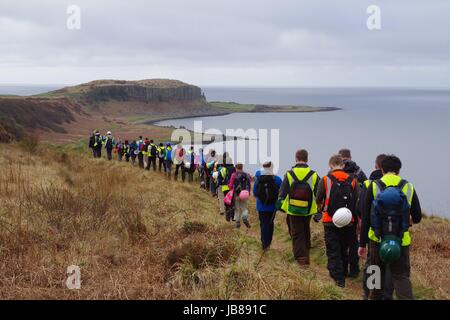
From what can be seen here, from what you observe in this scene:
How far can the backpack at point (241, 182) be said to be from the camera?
32.0ft

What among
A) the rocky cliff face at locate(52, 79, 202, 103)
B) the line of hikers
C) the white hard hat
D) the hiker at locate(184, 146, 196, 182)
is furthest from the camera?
the rocky cliff face at locate(52, 79, 202, 103)

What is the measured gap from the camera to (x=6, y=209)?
295 inches

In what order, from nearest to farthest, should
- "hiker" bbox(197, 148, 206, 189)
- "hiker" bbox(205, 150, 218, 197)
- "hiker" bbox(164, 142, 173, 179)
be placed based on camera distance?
"hiker" bbox(205, 150, 218, 197)
"hiker" bbox(197, 148, 206, 189)
"hiker" bbox(164, 142, 173, 179)

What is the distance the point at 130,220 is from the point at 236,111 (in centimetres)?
16765

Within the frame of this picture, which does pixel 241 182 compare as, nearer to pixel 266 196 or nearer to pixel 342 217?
pixel 266 196

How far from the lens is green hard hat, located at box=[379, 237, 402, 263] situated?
15.6 ft

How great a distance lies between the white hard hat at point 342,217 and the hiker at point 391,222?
0.78 metres

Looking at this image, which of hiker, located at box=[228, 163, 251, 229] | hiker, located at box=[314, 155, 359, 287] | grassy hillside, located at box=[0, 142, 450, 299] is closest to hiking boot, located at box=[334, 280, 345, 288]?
hiker, located at box=[314, 155, 359, 287]

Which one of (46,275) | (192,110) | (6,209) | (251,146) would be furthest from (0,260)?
(192,110)

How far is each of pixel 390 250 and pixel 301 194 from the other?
2138mm

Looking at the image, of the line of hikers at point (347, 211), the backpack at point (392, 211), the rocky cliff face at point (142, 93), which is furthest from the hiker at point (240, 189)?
the rocky cliff face at point (142, 93)

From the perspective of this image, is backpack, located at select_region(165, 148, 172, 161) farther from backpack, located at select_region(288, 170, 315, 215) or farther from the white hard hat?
the white hard hat

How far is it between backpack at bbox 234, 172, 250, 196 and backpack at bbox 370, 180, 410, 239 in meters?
5.01
